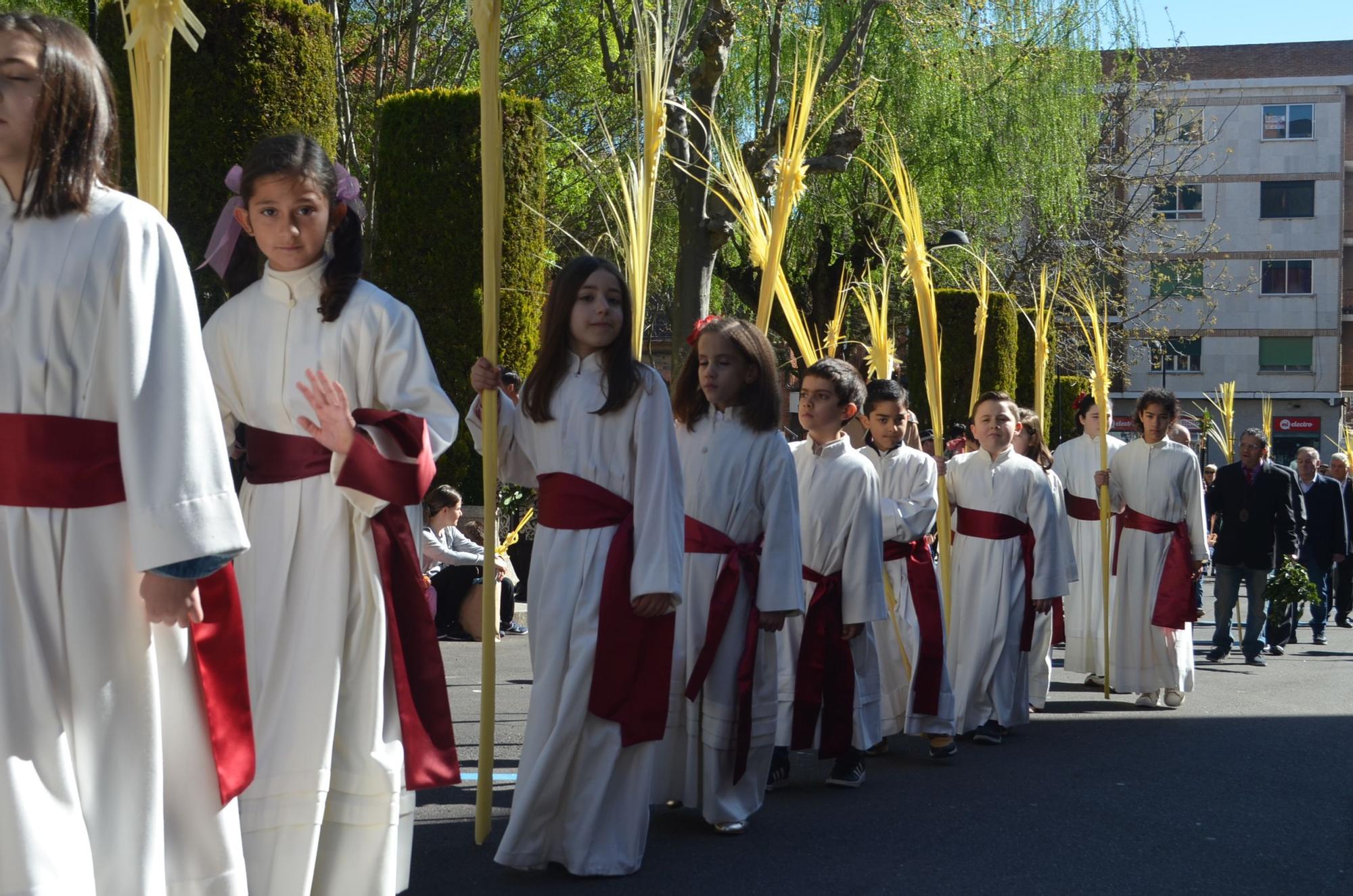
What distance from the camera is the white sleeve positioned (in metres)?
2.95

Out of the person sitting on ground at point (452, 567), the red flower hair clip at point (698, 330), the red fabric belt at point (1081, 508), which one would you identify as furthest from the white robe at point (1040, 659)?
the person sitting on ground at point (452, 567)

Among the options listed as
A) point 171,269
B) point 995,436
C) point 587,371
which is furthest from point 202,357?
point 995,436

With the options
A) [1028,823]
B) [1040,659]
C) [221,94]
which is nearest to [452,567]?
[221,94]

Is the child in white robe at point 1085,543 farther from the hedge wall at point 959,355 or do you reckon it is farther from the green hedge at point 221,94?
the hedge wall at point 959,355

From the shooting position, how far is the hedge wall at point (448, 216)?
13547mm

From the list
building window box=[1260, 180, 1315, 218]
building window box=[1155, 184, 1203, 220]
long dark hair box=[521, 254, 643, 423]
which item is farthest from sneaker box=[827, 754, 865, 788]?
building window box=[1260, 180, 1315, 218]

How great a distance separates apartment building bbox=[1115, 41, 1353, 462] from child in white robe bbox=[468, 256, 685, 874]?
155 ft

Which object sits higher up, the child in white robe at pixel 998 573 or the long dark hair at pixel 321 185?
the long dark hair at pixel 321 185

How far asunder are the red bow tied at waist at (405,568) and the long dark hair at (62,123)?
144cm

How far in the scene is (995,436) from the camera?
9.05 meters

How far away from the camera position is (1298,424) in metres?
51.4

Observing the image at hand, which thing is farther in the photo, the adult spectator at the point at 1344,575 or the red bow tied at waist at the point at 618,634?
the adult spectator at the point at 1344,575

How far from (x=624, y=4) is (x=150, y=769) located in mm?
16597

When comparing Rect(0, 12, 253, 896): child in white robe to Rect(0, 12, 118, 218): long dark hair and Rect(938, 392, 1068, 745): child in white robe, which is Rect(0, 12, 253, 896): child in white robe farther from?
Rect(938, 392, 1068, 745): child in white robe
